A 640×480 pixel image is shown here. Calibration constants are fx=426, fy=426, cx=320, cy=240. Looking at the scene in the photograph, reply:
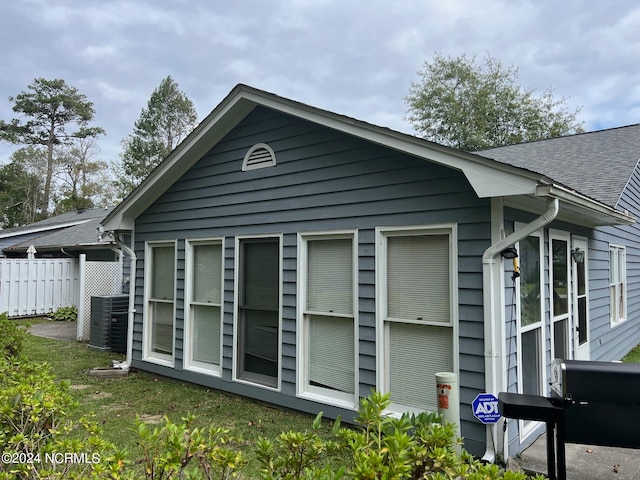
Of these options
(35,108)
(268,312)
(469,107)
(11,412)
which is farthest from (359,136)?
(35,108)

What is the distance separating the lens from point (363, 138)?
430cm

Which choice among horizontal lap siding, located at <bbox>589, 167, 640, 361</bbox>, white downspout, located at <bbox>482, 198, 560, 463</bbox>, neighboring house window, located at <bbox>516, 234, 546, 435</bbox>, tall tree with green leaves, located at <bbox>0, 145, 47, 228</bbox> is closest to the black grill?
white downspout, located at <bbox>482, 198, 560, 463</bbox>

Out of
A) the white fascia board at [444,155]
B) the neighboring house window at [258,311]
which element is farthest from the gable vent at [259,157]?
the neighboring house window at [258,311]

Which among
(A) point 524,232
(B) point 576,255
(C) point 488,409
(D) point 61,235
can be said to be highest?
(D) point 61,235

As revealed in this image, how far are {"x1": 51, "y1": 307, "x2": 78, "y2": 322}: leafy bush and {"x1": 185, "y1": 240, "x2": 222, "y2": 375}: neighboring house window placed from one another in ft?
29.4

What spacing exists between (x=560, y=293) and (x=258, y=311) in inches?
143

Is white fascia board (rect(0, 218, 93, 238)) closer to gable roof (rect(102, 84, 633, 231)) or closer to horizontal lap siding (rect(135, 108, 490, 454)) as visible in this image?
gable roof (rect(102, 84, 633, 231))

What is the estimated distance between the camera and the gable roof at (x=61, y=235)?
1509 centimetres

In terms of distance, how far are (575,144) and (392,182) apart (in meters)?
7.69

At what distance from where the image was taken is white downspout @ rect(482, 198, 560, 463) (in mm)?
3486

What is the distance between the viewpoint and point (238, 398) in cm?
544

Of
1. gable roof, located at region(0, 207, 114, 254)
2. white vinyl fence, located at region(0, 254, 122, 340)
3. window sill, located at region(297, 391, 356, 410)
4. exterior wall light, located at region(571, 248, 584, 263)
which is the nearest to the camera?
window sill, located at region(297, 391, 356, 410)

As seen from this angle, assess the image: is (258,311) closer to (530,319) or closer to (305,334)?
(305,334)

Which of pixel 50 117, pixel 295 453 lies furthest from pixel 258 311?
pixel 50 117
